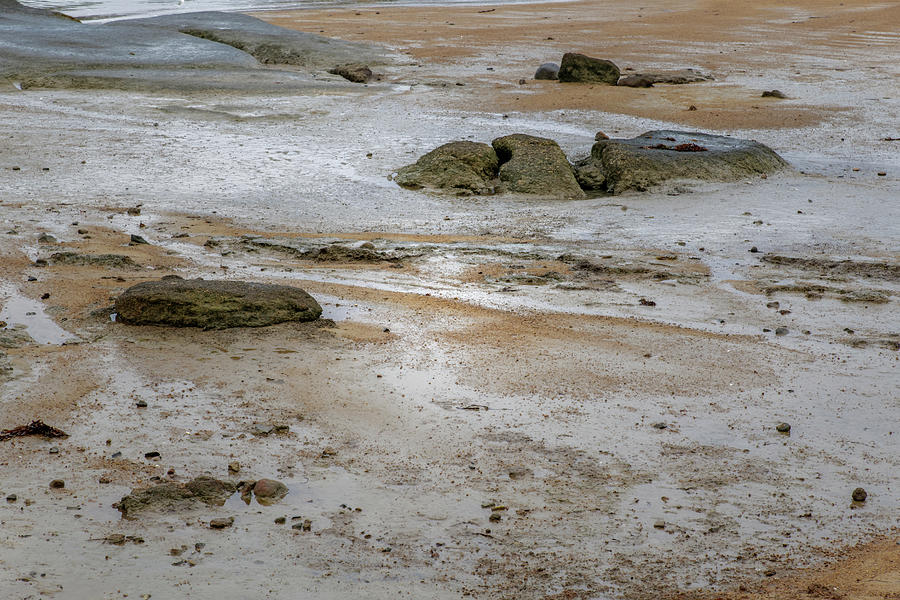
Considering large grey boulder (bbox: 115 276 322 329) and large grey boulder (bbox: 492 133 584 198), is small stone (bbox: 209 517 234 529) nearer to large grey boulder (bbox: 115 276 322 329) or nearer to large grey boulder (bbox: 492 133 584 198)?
large grey boulder (bbox: 115 276 322 329)

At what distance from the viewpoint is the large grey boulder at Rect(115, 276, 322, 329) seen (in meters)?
6.41

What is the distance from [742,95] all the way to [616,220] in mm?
8322

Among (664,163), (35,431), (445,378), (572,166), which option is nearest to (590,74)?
(572,166)

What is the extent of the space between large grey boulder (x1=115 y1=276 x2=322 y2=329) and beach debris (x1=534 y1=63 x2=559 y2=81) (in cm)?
1267

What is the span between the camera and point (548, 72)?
60.2 ft

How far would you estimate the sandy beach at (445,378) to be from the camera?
406 centimetres

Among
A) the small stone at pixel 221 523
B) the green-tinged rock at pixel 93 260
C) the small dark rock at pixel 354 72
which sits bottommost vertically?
the small stone at pixel 221 523

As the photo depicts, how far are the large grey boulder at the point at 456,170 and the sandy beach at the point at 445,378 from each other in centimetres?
33

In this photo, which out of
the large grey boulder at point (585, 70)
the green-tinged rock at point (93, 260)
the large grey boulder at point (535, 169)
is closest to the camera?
the green-tinged rock at point (93, 260)

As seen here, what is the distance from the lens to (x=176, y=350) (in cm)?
609

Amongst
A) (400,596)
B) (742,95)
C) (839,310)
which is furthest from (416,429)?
(742,95)

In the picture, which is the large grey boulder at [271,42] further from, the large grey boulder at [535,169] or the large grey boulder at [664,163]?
the large grey boulder at [664,163]

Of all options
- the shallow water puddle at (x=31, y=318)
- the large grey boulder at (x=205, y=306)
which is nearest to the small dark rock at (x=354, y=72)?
the shallow water puddle at (x=31, y=318)

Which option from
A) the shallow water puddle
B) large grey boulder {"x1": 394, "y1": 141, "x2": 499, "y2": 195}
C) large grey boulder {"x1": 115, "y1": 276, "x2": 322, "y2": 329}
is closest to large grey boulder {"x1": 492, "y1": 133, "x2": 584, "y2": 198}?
large grey boulder {"x1": 394, "y1": 141, "x2": 499, "y2": 195}
